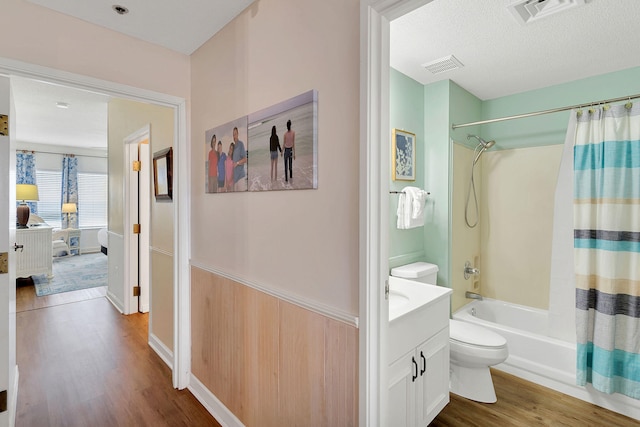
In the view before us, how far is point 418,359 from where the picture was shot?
1.59 m

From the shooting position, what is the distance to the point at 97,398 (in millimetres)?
2123

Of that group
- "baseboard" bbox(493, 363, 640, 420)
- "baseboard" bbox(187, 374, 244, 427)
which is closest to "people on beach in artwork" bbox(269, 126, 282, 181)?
"baseboard" bbox(187, 374, 244, 427)

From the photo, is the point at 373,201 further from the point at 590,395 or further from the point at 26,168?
the point at 26,168

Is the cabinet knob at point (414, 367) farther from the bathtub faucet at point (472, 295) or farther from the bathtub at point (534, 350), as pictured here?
the bathtub faucet at point (472, 295)

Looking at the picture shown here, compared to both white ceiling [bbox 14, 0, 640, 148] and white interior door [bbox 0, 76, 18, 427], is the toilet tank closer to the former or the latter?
white ceiling [bbox 14, 0, 640, 148]

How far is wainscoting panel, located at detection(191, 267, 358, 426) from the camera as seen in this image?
4.09 feet

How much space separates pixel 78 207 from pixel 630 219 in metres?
9.22

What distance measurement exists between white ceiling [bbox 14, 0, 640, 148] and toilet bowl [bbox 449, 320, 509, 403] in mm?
1972

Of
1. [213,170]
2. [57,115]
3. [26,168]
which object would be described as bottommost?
[213,170]

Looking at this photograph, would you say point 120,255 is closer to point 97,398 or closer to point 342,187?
point 97,398

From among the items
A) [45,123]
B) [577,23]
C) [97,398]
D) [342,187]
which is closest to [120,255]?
[97,398]

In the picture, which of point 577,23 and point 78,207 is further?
point 78,207

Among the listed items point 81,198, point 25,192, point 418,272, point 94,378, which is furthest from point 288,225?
point 81,198

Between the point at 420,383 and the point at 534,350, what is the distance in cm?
139
